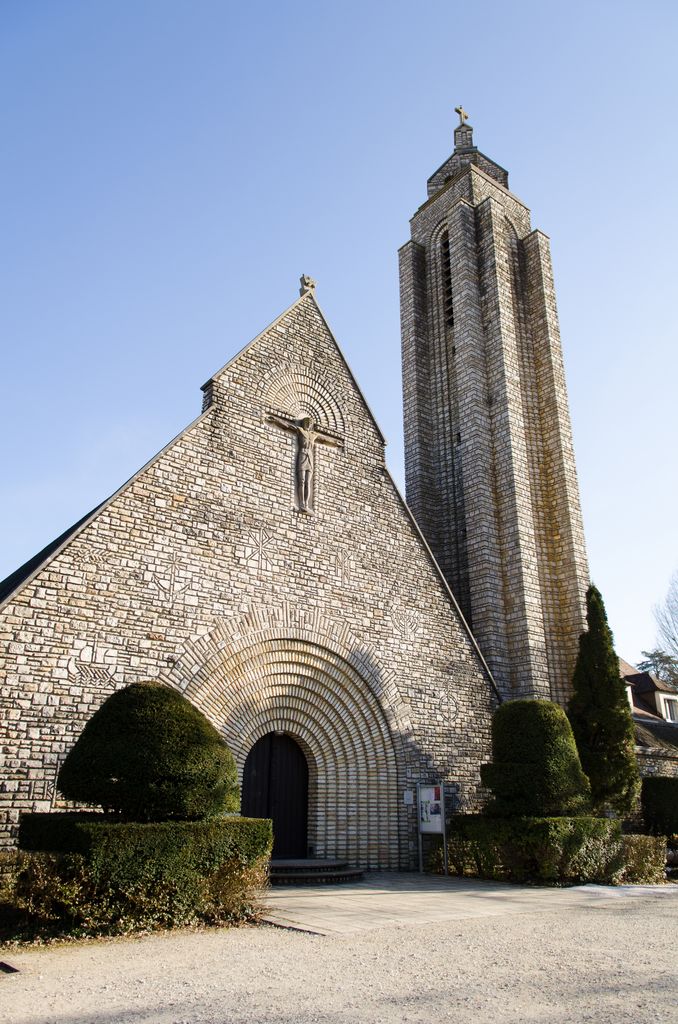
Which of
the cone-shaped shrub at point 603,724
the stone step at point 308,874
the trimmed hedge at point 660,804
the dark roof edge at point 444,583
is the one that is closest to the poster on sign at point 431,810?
the stone step at point 308,874

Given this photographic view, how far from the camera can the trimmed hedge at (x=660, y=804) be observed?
1659 centimetres

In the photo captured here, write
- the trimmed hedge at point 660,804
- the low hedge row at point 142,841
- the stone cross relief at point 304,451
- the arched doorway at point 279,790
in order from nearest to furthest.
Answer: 1. the low hedge row at point 142,841
2. the arched doorway at point 279,790
3. the stone cross relief at point 304,451
4. the trimmed hedge at point 660,804

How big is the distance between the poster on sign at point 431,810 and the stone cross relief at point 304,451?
214 inches

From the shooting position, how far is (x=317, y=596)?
44.3ft

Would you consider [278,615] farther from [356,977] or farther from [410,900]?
[356,977]

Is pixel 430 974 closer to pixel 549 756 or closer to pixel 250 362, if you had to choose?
pixel 549 756

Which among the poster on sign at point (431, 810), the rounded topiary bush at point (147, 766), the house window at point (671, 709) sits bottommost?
the poster on sign at point (431, 810)

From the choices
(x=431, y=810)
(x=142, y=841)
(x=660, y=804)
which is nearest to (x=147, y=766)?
(x=142, y=841)

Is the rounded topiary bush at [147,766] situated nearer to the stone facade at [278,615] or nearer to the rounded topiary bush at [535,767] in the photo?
the stone facade at [278,615]

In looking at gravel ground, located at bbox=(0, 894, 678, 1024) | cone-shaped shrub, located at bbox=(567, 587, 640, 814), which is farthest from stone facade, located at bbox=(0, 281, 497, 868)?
gravel ground, located at bbox=(0, 894, 678, 1024)

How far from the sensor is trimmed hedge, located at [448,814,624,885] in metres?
11.6

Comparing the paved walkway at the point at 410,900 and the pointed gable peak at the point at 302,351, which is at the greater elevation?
the pointed gable peak at the point at 302,351

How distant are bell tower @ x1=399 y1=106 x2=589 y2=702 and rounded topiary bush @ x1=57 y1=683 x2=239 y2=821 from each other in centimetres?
993

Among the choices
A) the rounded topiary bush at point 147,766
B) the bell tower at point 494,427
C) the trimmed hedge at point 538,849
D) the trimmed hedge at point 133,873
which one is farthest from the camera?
the bell tower at point 494,427
